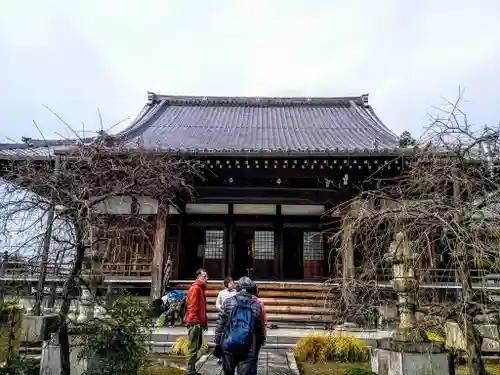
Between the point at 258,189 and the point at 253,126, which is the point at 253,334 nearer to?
the point at 258,189

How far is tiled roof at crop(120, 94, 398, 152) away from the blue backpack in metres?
6.43

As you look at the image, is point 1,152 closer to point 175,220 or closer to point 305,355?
point 175,220

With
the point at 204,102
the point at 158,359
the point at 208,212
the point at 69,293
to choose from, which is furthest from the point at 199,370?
the point at 204,102

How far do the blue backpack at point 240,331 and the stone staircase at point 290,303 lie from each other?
613 centimetres

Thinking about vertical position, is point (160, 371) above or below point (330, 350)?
below

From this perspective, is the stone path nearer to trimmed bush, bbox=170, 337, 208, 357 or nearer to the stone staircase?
trimmed bush, bbox=170, 337, 208, 357

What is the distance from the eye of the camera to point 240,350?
446 centimetres

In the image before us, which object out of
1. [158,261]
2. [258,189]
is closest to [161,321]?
[158,261]

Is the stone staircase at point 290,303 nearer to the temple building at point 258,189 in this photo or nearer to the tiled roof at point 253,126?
the temple building at point 258,189

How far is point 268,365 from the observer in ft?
22.6

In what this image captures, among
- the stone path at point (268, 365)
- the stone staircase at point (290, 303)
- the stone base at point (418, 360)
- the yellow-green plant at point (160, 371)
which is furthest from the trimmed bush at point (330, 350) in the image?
the stone staircase at point (290, 303)

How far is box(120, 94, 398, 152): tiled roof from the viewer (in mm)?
13414

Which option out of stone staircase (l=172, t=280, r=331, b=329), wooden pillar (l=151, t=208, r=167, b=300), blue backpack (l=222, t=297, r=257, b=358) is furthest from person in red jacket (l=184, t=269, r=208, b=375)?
wooden pillar (l=151, t=208, r=167, b=300)

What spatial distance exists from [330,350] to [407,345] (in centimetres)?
244
